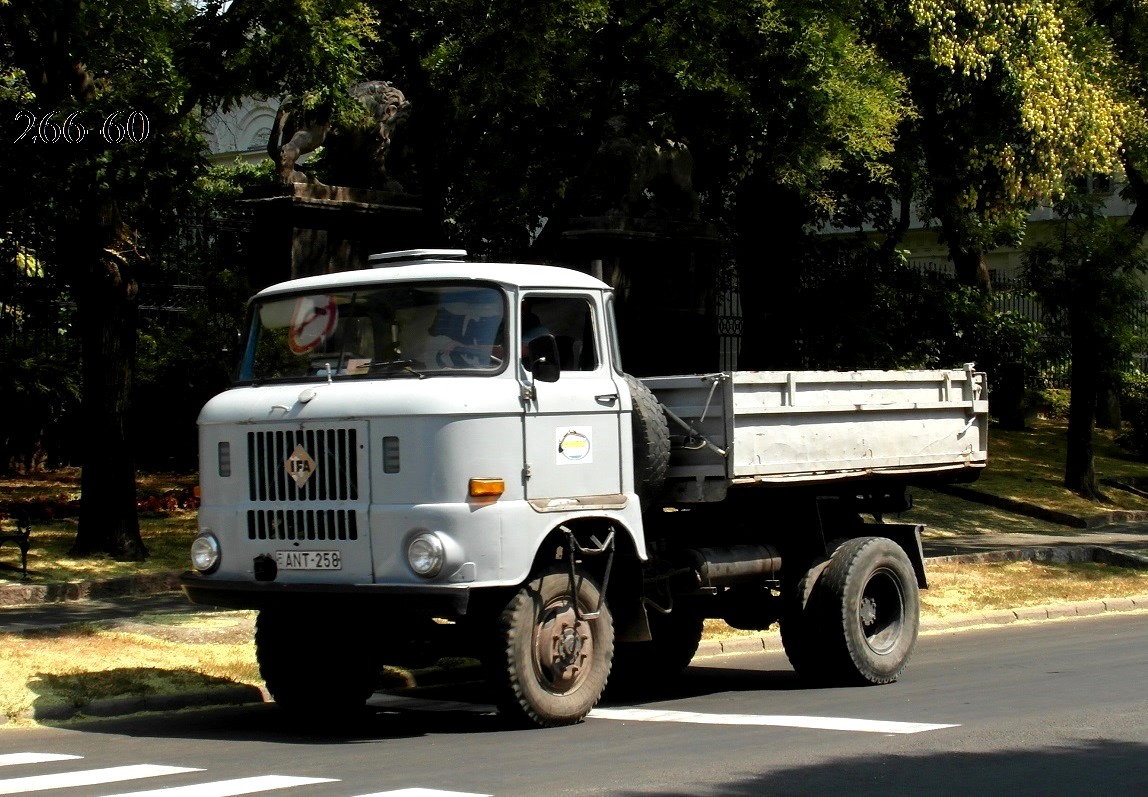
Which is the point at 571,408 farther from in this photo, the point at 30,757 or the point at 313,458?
the point at 30,757

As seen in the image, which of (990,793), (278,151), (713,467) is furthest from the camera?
(278,151)

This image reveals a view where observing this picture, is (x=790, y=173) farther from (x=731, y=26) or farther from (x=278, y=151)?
(x=278, y=151)

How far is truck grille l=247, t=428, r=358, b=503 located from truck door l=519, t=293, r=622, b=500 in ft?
3.45

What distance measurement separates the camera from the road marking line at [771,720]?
9.24 metres

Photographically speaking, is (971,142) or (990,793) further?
(971,142)

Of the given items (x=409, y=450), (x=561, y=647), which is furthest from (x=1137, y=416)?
(x=409, y=450)

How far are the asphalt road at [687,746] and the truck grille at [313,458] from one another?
144 cm

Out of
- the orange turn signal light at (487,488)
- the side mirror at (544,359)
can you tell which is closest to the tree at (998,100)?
the side mirror at (544,359)

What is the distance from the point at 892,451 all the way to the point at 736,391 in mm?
1930

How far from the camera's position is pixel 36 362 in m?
21.6

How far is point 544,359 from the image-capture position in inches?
377

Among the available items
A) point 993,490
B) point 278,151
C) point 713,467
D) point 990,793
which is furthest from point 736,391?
point 993,490

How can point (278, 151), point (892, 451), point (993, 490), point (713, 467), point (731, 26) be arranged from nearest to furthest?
1. point (713, 467)
2. point (892, 451)
3. point (278, 151)
4. point (731, 26)
5. point (993, 490)

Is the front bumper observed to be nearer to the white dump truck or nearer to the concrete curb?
the white dump truck
